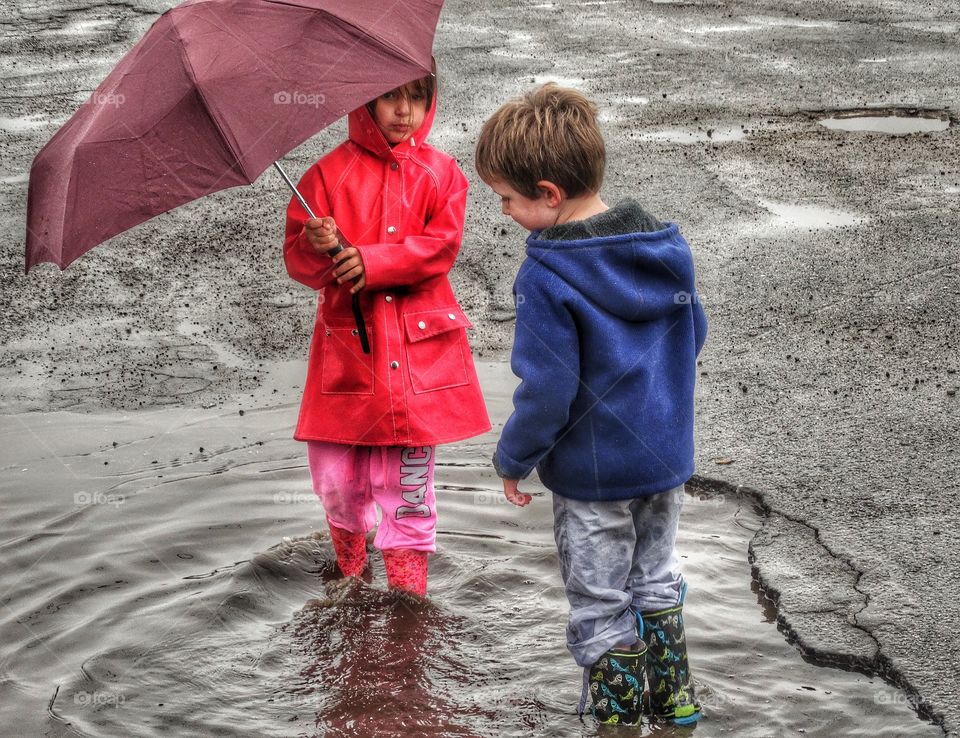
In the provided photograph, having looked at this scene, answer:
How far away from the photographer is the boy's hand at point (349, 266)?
363cm

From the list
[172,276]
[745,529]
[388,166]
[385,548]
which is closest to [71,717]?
[385,548]

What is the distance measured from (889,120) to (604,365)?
672 cm

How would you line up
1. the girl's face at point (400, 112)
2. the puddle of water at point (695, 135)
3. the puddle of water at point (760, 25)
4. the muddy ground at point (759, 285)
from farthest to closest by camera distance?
the puddle of water at point (760, 25) → the puddle of water at point (695, 135) → the muddy ground at point (759, 285) → the girl's face at point (400, 112)

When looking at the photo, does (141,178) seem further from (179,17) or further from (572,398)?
(572,398)

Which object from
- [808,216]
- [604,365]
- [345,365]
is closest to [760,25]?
[808,216]

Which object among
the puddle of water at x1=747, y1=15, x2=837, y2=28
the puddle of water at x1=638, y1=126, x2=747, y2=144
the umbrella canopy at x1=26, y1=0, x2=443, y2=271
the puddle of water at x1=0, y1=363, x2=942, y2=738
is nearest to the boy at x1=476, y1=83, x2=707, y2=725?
the puddle of water at x1=0, y1=363, x2=942, y2=738

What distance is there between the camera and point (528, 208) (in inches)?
125

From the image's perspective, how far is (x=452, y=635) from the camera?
4.01 meters

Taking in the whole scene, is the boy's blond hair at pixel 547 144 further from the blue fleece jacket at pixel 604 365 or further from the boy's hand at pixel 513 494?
the boy's hand at pixel 513 494

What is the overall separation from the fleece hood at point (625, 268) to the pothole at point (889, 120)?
20.4 ft

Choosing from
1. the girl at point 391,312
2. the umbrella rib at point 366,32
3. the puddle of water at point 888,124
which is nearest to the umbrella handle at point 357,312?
the girl at point 391,312

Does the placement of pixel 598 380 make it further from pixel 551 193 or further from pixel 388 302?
pixel 388 302

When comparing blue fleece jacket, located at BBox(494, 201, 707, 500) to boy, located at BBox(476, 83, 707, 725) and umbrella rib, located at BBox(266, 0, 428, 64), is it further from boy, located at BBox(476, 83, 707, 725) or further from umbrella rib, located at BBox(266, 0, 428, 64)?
umbrella rib, located at BBox(266, 0, 428, 64)

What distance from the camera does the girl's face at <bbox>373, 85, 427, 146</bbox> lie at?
3.69m
